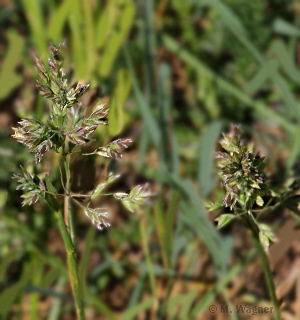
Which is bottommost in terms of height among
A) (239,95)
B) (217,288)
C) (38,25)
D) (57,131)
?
(217,288)

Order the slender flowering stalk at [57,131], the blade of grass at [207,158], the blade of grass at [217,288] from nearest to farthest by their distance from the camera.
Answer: the slender flowering stalk at [57,131] → the blade of grass at [217,288] → the blade of grass at [207,158]

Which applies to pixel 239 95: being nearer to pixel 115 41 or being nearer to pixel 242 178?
pixel 115 41

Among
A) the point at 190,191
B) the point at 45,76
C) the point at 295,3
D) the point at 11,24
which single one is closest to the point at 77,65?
the point at 11,24

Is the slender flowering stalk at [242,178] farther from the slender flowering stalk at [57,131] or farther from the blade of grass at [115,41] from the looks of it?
the blade of grass at [115,41]

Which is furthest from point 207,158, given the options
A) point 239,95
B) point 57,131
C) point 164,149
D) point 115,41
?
point 57,131

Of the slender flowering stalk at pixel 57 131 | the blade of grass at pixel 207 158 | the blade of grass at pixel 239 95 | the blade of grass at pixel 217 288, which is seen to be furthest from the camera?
the blade of grass at pixel 239 95

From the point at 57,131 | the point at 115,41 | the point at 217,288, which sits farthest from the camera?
the point at 115,41

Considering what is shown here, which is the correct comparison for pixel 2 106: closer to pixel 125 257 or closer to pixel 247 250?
pixel 125 257

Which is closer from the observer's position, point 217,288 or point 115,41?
point 217,288

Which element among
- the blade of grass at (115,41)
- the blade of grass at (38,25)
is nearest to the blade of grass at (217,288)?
the blade of grass at (115,41)

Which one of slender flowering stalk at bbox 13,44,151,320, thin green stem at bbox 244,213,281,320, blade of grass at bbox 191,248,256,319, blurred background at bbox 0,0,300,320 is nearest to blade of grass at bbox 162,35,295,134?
A: blurred background at bbox 0,0,300,320
